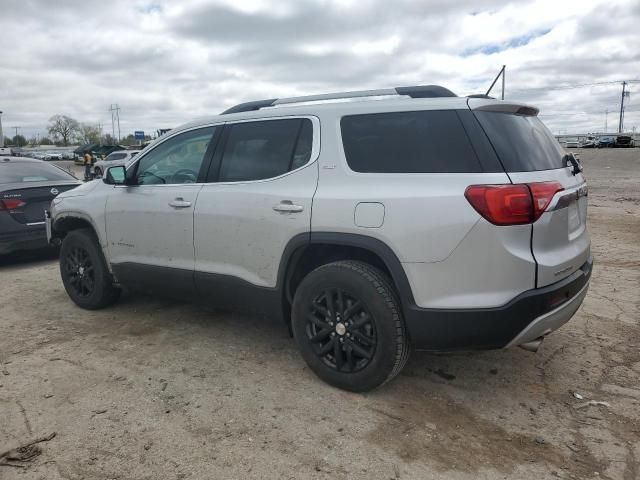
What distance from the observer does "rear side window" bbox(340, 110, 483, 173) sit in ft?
9.75

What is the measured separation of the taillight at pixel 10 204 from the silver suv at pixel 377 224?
3718 millimetres

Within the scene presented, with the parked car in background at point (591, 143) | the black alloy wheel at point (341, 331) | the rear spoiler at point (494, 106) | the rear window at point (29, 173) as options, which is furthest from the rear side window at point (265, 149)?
the parked car in background at point (591, 143)

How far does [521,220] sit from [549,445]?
3.95ft

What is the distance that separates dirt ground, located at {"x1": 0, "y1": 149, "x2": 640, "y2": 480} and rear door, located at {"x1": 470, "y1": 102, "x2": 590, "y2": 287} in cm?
87

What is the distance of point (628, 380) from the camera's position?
3.52 m

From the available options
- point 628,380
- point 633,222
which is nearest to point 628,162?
point 633,222

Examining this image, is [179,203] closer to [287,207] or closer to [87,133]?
[287,207]

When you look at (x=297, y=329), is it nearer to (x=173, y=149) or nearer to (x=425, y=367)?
(x=425, y=367)

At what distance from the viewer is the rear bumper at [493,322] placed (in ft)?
9.35

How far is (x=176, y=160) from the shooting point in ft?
14.4

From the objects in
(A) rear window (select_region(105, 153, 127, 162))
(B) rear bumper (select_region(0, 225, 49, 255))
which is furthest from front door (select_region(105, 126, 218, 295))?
(A) rear window (select_region(105, 153, 127, 162))

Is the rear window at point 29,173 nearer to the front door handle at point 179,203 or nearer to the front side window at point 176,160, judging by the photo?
the front side window at point 176,160

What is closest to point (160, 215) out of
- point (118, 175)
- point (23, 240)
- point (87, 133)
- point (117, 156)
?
point (118, 175)

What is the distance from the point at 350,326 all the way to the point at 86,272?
10.0 ft
